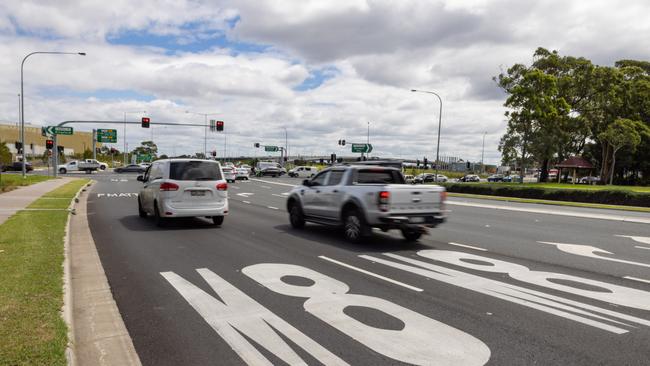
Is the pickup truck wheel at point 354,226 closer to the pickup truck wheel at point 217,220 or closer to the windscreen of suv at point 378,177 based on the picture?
the windscreen of suv at point 378,177

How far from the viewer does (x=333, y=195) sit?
1129 centimetres

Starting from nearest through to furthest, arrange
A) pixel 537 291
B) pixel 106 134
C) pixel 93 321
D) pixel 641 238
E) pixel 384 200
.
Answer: pixel 93 321
pixel 537 291
pixel 384 200
pixel 641 238
pixel 106 134

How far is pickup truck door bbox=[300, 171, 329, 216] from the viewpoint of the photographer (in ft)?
39.0

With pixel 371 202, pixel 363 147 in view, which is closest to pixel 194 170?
pixel 371 202

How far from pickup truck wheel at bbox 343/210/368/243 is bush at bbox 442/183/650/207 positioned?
2107cm

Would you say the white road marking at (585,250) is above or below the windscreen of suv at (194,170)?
below

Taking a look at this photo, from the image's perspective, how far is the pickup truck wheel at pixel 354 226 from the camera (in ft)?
33.3

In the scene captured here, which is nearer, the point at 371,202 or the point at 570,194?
the point at 371,202

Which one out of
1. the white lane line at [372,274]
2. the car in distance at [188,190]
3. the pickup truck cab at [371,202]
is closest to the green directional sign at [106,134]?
the car in distance at [188,190]

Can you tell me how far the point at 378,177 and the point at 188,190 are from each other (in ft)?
16.3

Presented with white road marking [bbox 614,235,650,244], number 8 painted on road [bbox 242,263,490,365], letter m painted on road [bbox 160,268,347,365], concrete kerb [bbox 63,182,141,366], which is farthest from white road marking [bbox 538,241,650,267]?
concrete kerb [bbox 63,182,141,366]

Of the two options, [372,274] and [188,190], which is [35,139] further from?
[372,274]

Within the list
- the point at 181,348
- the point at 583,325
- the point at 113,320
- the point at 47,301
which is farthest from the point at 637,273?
the point at 47,301

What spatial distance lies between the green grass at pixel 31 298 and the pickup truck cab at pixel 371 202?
558 centimetres
